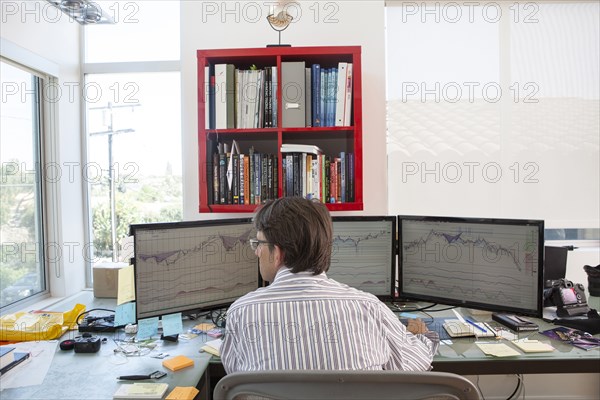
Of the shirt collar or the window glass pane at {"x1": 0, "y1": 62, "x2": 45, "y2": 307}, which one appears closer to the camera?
the shirt collar

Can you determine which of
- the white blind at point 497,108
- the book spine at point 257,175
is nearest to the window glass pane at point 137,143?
the book spine at point 257,175

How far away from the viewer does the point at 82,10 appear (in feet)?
7.03

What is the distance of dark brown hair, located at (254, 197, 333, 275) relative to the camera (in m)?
1.28

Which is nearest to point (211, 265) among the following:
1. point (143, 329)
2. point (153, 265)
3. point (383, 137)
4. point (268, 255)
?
point (153, 265)

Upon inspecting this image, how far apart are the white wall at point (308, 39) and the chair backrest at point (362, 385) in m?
1.69

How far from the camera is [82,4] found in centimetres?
211

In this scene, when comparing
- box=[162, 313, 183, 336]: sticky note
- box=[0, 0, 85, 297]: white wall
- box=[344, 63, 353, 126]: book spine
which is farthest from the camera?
box=[0, 0, 85, 297]: white wall

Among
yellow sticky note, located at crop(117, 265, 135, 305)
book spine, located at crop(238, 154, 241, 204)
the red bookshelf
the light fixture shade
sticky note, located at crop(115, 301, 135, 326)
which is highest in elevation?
the light fixture shade

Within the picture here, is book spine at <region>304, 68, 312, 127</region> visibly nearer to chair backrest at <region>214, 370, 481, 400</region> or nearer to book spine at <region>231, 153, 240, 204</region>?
book spine at <region>231, 153, 240, 204</region>

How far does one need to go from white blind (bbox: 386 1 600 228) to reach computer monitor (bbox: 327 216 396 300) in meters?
0.62

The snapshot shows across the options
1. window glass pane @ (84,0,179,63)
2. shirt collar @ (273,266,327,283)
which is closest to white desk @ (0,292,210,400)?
shirt collar @ (273,266,327,283)

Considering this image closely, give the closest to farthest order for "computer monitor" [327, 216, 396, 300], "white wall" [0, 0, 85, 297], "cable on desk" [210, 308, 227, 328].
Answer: "cable on desk" [210, 308, 227, 328]
"computer monitor" [327, 216, 396, 300]
"white wall" [0, 0, 85, 297]

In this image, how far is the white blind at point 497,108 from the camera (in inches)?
101

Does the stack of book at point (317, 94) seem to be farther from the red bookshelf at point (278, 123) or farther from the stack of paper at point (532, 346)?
the stack of paper at point (532, 346)
